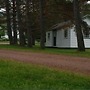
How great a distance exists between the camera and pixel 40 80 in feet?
42.8

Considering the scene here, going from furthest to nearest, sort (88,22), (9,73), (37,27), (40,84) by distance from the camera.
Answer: (37,27)
(88,22)
(9,73)
(40,84)

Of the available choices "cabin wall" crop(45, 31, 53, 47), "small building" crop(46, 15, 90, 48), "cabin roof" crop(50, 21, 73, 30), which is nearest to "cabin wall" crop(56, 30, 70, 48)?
"small building" crop(46, 15, 90, 48)

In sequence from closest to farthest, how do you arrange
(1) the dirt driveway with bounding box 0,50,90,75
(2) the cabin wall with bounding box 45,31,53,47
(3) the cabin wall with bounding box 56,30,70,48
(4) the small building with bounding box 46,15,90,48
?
1. (1) the dirt driveway with bounding box 0,50,90,75
2. (4) the small building with bounding box 46,15,90,48
3. (3) the cabin wall with bounding box 56,30,70,48
4. (2) the cabin wall with bounding box 45,31,53,47

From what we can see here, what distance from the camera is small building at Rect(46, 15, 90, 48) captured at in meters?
50.7

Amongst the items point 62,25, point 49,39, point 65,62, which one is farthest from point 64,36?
point 65,62

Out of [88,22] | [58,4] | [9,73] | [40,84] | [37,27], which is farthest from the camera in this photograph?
[37,27]

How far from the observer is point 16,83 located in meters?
12.4

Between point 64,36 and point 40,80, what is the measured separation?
133 feet

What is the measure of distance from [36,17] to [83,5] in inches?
414

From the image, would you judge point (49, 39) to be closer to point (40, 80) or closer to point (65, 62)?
point (65, 62)

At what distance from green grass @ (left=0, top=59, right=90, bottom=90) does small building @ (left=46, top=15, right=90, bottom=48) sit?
3241 cm

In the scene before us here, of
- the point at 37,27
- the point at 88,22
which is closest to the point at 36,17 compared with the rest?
A: the point at 37,27

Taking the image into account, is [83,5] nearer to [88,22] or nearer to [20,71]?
[88,22]

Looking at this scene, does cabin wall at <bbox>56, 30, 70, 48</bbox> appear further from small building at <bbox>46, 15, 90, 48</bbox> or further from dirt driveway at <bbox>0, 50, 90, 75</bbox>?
dirt driveway at <bbox>0, 50, 90, 75</bbox>
